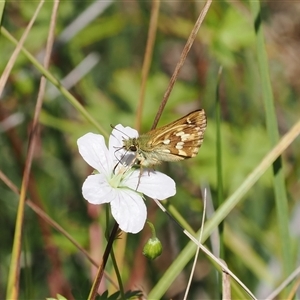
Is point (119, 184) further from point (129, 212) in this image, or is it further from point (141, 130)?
point (141, 130)

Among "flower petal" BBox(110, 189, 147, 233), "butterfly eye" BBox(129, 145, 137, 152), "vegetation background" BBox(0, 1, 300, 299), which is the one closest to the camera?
"flower petal" BBox(110, 189, 147, 233)

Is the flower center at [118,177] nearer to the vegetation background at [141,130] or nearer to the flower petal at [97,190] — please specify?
the flower petal at [97,190]

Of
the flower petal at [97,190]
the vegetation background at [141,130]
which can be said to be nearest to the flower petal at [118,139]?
the flower petal at [97,190]

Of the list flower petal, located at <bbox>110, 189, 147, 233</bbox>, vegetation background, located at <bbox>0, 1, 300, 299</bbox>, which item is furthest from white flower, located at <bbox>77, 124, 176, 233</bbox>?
vegetation background, located at <bbox>0, 1, 300, 299</bbox>

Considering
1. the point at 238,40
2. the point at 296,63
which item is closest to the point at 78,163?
the point at 238,40

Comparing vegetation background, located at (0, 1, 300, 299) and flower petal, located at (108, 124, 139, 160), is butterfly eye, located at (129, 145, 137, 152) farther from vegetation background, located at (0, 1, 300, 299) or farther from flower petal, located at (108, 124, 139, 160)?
vegetation background, located at (0, 1, 300, 299)

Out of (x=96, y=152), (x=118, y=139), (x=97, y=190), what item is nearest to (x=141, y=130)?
(x=118, y=139)

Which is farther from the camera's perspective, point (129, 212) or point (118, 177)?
point (118, 177)
